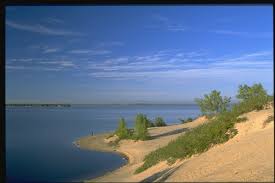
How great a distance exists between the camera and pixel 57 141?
23.8 feet

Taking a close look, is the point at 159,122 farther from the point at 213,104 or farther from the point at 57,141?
the point at 57,141

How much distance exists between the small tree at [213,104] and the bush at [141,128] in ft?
4.99

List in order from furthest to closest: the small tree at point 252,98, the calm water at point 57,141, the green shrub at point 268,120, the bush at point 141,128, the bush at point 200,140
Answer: the bush at point 141,128
the small tree at point 252,98
the green shrub at point 268,120
the bush at point 200,140
the calm water at point 57,141

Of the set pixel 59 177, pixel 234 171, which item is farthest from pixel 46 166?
pixel 234 171

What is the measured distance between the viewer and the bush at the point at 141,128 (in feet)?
30.0

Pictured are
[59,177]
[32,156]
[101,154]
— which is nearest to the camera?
[59,177]

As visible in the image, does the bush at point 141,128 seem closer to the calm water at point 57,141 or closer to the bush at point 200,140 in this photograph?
the calm water at point 57,141

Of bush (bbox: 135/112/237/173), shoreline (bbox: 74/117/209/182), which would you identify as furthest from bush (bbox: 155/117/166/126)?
bush (bbox: 135/112/237/173)
